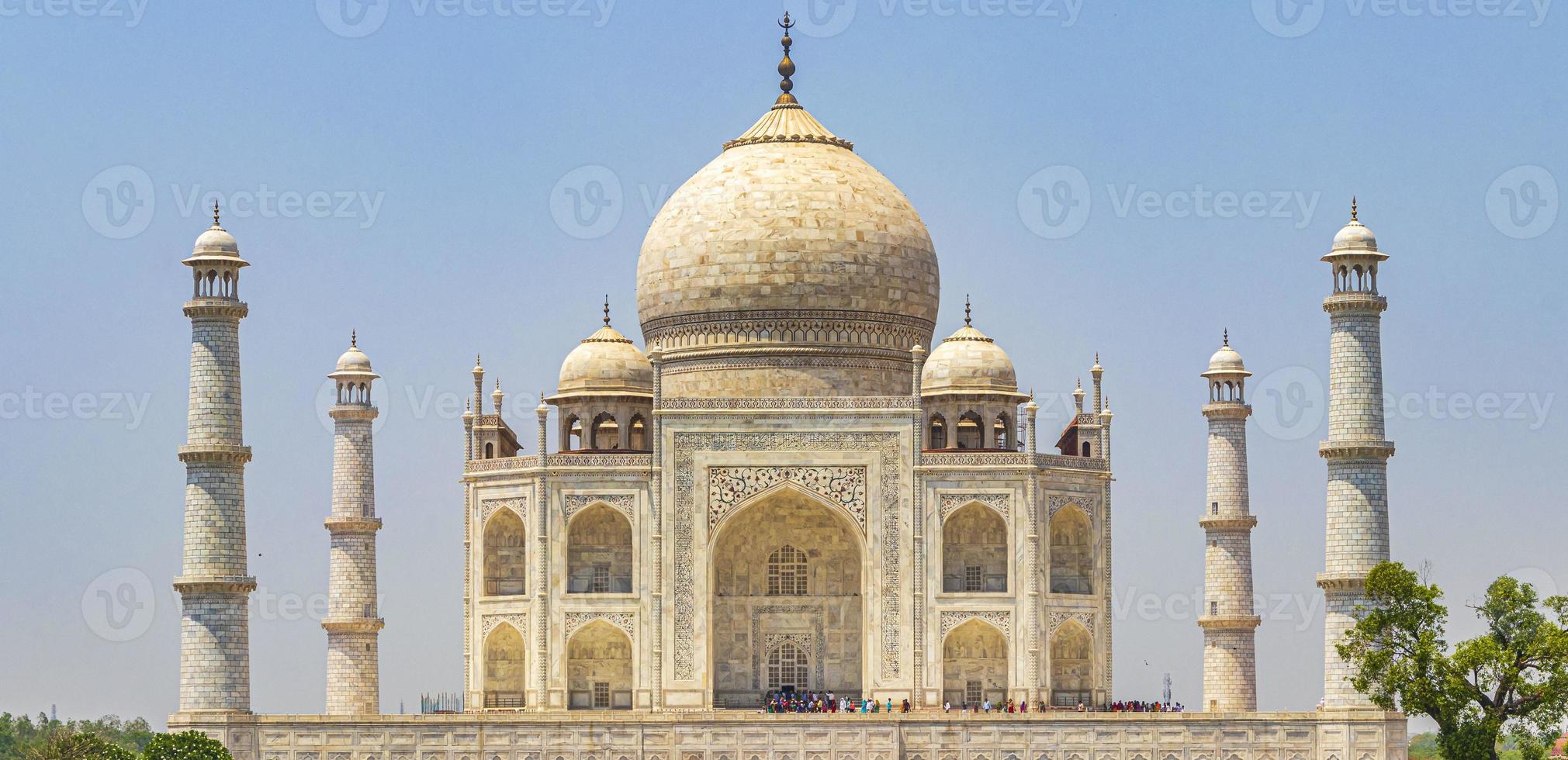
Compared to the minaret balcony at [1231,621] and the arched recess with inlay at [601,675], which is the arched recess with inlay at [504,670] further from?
the minaret balcony at [1231,621]

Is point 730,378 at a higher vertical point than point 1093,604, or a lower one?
higher

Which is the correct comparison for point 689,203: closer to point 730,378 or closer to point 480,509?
point 730,378

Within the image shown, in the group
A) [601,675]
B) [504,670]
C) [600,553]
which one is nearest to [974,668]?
[601,675]

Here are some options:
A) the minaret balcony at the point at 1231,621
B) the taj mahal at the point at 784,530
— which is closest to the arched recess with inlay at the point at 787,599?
the taj mahal at the point at 784,530

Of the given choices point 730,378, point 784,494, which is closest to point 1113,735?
point 784,494

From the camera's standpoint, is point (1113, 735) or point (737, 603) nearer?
point (1113, 735)

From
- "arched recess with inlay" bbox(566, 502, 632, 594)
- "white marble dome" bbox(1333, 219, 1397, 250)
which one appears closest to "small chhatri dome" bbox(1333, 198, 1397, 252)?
"white marble dome" bbox(1333, 219, 1397, 250)
